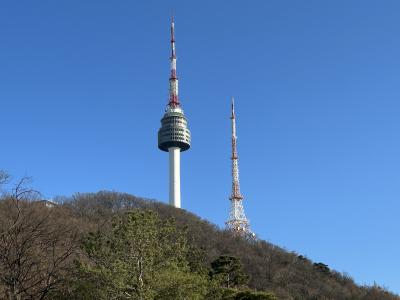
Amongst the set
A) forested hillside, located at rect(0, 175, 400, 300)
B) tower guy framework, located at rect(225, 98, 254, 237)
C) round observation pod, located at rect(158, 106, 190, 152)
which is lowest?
forested hillside, located at rect(0, 175, 400, 300)

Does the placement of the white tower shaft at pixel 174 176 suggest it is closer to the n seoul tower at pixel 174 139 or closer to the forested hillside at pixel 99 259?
the n seoul tower at pixel 174 139

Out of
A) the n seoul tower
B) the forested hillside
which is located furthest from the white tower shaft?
the forested hillside

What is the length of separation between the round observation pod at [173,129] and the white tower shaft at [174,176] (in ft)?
4.19

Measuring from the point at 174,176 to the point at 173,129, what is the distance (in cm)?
780

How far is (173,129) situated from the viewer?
9694 centimetres

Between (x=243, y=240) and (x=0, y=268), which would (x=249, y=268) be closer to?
(x=243, y=240)

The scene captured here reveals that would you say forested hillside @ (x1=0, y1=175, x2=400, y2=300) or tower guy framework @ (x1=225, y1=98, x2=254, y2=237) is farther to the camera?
tower guy framework @ (x1=225, y1=98, x2=254, y2=237)

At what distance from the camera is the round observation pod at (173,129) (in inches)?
3809

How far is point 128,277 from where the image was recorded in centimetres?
1834

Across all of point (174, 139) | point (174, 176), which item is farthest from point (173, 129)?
point (174, 176)

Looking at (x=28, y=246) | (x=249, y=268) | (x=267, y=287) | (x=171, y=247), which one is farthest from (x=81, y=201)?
(x=28, y=246)

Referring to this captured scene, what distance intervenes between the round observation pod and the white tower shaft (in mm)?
1276

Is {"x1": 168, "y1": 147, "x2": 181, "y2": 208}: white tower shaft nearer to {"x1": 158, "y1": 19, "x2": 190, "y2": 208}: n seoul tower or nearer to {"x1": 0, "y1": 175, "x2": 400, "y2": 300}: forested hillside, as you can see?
{"x1": 158, "y1": 19, "x2": 190, "y2": 208}: n seoul tower

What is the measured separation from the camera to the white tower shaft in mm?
96931
